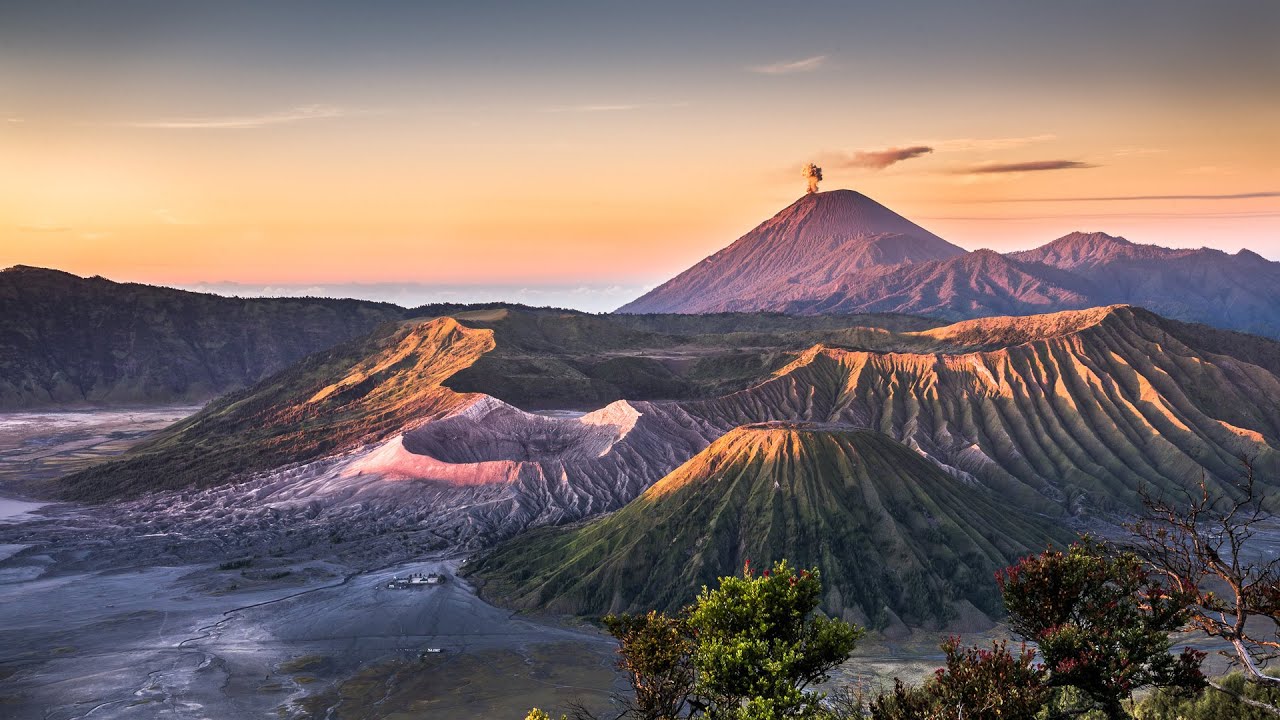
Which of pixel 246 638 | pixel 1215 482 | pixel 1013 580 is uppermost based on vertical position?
pixel 1013 580

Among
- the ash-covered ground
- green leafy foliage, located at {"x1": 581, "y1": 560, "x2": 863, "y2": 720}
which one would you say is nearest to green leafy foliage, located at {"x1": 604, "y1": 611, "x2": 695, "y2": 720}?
green leafy foliage, located at {"x1": 581, "y1": 560, "x2": 863, "y2": 720}

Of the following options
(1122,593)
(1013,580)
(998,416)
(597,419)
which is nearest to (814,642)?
(1013,580)

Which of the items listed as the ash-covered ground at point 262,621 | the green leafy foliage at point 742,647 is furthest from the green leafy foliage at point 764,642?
the ash-covered ground at point 262,621

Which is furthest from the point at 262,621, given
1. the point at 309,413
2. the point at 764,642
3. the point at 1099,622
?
the point at 309,413

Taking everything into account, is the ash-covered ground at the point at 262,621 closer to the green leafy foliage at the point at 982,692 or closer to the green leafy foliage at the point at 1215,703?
the green leafy foliage at the point at 1215,703

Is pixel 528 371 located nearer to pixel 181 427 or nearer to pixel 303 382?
pixel 303 382

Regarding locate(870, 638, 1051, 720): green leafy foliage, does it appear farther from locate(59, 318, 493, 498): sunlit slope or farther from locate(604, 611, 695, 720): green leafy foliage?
locate(59, 318, 493, 498): sunlit slope
